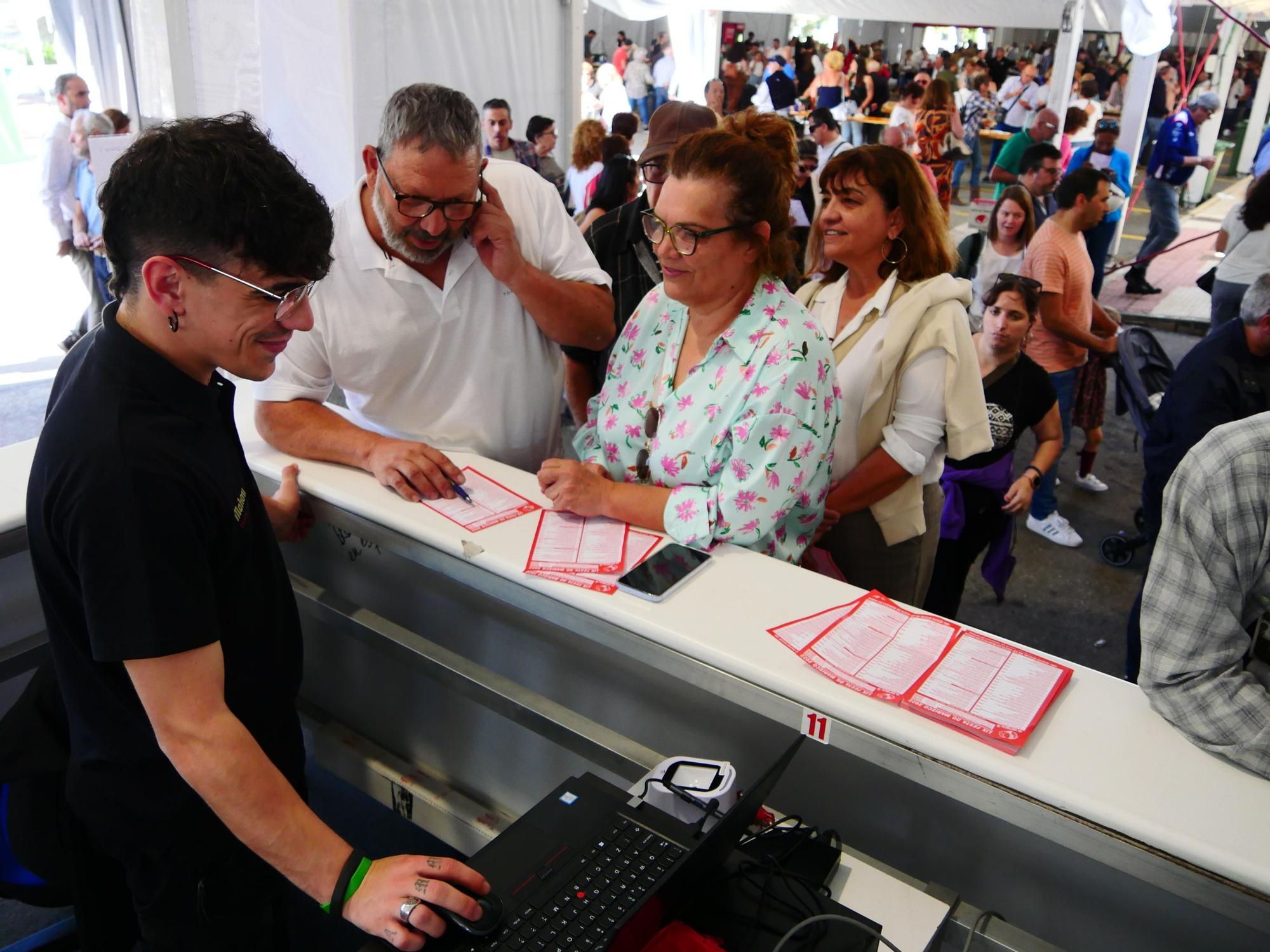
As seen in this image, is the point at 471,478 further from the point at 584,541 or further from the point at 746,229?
the point at 746,229

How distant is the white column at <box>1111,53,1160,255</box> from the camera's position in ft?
29.3

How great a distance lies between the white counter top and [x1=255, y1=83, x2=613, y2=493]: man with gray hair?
0.38 meters

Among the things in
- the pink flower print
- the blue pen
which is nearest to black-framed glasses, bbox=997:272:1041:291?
the pink flower print

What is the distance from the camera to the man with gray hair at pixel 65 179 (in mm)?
5840

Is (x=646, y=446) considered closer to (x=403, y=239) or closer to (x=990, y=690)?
(x=403, y=239)

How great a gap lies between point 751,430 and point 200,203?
2.87 feet

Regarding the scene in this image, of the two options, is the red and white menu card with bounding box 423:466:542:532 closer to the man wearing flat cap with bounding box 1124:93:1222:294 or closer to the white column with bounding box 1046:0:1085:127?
the man wearing flat cap with bounding box 1124:93:1222:294

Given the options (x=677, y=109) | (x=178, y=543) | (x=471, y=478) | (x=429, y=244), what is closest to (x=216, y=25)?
(x=677, y=109)

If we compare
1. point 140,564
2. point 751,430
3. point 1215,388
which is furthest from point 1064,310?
point 140,564

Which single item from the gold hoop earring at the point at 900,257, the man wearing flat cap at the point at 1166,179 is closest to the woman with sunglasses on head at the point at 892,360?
the gold hoop earring at the point at 900,257

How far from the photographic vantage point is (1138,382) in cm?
381

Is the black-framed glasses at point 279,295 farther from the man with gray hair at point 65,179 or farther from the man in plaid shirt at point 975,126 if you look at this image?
the man in plaid shirt at point 975,126

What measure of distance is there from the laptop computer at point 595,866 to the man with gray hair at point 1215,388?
181 centimetres

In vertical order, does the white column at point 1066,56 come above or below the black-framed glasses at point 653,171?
above
